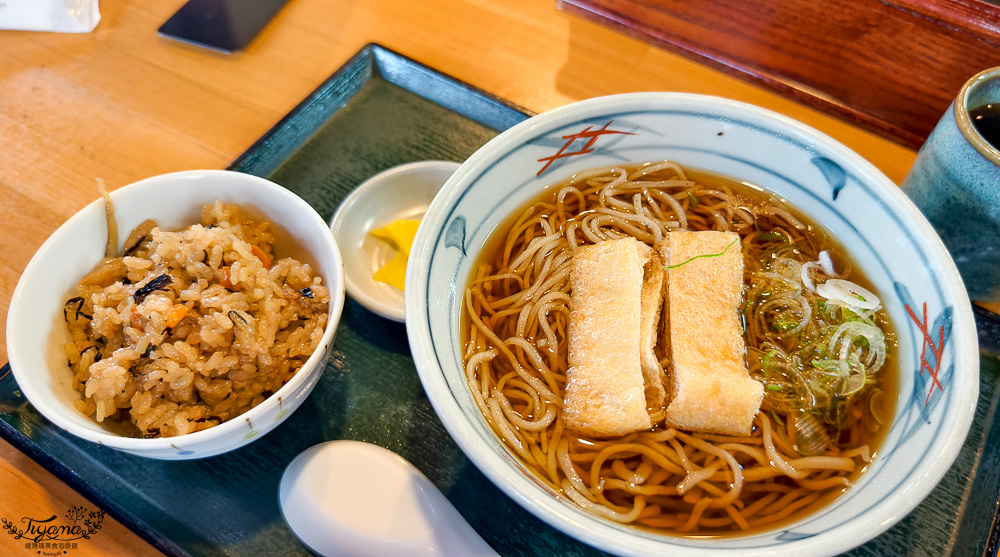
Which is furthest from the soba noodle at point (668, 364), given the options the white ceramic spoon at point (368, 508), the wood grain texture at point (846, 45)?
the wood grain texture at point (846, 45)

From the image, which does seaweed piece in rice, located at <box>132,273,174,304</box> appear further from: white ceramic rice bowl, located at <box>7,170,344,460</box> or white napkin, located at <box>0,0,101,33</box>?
white napkin, located at <box>0,0,101,33</box>

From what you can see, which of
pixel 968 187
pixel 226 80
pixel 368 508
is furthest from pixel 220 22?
pixel 968 187

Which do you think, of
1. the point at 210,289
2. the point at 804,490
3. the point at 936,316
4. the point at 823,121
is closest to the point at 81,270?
the point at 210,289

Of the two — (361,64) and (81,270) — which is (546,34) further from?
(81,270)

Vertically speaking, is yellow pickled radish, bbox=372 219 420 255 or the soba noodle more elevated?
the soba noodle

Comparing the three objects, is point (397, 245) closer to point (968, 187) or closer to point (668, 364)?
point (668, 364)

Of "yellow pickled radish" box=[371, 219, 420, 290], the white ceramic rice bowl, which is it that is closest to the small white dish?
"yellow pickled radish" box=[371, 219, 420, 290]
